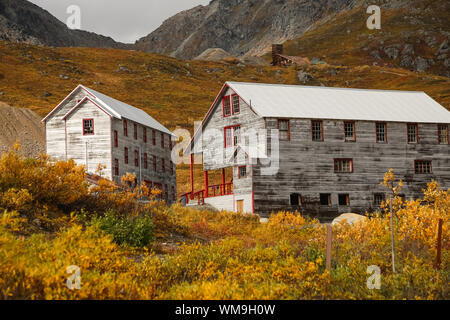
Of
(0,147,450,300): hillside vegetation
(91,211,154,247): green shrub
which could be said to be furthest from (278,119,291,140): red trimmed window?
(91,211,154,247): green shrub

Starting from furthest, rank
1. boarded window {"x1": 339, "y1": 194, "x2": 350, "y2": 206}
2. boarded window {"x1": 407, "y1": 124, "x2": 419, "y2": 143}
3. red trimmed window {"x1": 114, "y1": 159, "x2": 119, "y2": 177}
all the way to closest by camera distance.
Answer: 1. red trimmed window {"x1": 114, "y1": 159, "x2": 119, "y2": 177}
2. boarded window {"x1": 407, "y1": 124, "x2": 419, "y2": 143}
3. boarded window {"x1": 339, "y1": 194, "x2": 350, "y2": 206}

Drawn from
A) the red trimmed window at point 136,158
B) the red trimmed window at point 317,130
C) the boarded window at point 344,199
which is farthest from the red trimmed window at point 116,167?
the boarded window at point 344,199

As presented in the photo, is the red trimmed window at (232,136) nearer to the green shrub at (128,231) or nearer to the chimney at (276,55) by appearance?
the green shrub at (128,231)

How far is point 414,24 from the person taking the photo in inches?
7657

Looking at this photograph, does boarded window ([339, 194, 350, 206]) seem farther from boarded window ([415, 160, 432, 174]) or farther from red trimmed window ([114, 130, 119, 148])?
red trimmed window ([114, 130, 119, 148])

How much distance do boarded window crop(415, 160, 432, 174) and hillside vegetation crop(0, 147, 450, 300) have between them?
620 inches

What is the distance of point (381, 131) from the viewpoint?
126ft

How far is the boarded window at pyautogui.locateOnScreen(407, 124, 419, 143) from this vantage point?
129ft

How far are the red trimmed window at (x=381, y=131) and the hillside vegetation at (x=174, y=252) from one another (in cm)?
1392

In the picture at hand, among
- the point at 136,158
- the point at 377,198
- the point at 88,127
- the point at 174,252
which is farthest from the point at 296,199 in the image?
the point at 174,252

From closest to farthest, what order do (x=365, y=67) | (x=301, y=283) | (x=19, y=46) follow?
(x=301, y=283)
(x=19, y=46)
(x=365, y=67)
